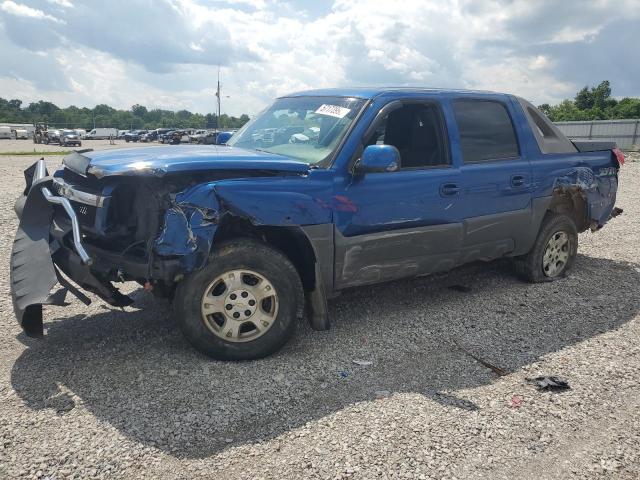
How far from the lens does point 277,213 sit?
3.71 metres

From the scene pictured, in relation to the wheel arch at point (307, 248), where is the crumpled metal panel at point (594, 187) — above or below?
above

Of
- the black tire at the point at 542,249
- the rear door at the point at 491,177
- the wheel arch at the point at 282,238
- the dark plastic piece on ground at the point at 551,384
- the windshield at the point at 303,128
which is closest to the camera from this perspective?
the dark plastic piece on ground at the point at 551,384

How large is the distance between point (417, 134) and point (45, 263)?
3.17 metres

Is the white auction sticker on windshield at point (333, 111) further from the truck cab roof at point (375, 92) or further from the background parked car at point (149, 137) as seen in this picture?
the background parked car at point (149, 137)

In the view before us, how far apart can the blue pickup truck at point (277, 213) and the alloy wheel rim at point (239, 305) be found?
1cm

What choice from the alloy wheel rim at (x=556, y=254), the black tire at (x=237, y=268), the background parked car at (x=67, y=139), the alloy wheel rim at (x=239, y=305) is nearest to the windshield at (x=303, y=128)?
the black tire at (x=237, y=268)

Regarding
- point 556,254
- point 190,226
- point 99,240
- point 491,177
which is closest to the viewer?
point 190,226

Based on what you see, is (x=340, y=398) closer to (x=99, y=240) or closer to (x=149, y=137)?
(x=99, y=240)

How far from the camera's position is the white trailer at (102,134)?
Answer: 71.5 m

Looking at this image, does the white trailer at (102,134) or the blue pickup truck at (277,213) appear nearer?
the blue pickup truck at (277,213)

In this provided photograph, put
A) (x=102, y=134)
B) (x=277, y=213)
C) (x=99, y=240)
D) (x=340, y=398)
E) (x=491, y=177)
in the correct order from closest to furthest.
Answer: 1. (x=340, y=398)
2. (x=277, y=213)
3. (x=99, y=240)
4. (x=491, y=177)
5. (x=102, y=134)

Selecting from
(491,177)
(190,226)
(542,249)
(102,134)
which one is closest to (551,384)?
(491,177)

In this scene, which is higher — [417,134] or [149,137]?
[149,137]

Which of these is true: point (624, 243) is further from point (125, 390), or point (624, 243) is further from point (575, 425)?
point (125, 390)
